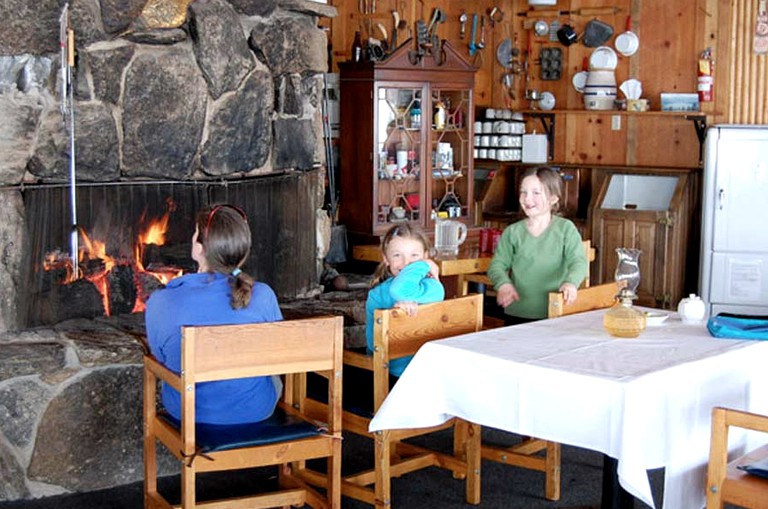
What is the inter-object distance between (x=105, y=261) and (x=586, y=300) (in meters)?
1.94

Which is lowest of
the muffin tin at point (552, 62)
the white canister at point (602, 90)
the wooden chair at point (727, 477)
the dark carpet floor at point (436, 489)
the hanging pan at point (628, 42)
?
the dark carpet floor at point (436, 489)

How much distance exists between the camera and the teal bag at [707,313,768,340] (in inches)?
136

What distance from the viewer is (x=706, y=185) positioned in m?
6.77

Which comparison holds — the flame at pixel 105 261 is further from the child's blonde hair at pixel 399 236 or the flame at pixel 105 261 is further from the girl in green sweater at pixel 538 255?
the girl in green sweater at pixel 538 255

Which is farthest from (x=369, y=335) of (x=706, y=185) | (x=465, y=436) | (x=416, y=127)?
(x=706, y=185)

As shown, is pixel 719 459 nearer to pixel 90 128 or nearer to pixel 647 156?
pixel 90 128

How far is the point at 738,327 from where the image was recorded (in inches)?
138

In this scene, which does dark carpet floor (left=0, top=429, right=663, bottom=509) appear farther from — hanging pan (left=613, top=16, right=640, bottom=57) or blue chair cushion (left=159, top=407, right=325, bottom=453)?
hanging pan (left=613, top=16, right=640, bottom=57)

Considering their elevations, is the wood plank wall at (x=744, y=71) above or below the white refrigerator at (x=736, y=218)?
above

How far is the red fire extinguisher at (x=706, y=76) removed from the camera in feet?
23.1

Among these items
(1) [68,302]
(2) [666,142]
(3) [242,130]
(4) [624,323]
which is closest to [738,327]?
(4) [624,323]

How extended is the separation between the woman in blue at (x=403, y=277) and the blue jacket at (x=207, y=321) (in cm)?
48

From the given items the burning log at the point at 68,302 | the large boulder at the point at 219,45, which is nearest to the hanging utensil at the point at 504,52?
the large boulder at the point at 219,45

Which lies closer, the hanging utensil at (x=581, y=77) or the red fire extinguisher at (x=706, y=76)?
the red fire extinguisher at (x=706, y=76)
